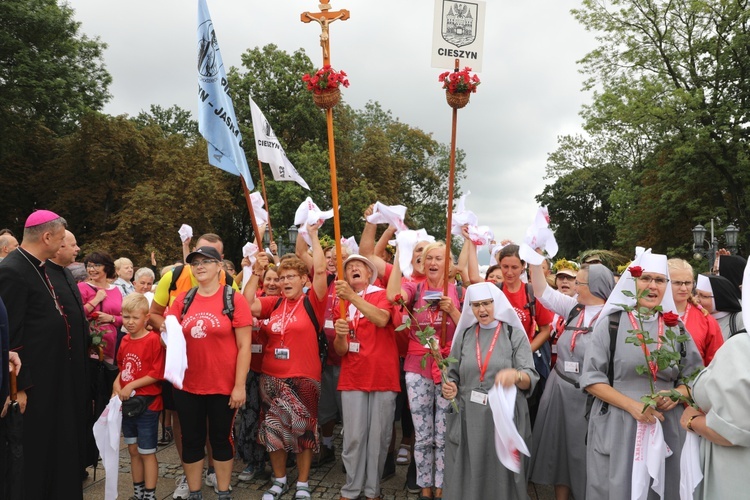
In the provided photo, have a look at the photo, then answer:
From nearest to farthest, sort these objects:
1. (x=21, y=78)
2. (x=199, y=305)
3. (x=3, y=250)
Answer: (x=199, y=305) < (x=3, y=250) < (x=21, y=78)

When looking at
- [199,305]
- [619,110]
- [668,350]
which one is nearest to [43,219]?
[199,305]

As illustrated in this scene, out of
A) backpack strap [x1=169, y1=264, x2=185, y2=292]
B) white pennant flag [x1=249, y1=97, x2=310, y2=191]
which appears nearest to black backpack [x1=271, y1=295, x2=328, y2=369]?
backpack strap [x1=169, y1=264, x2=185, y2=292]

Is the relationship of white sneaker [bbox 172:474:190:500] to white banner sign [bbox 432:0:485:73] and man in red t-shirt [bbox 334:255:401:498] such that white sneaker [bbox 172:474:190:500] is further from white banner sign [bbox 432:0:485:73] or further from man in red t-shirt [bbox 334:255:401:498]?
white banner sign [bbox 432:0:485:73]

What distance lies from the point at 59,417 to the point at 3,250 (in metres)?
2.98

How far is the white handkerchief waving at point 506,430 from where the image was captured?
152 inches

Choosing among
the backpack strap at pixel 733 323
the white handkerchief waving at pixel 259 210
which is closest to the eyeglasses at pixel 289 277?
the white handkerchief waving at pixel 259 210

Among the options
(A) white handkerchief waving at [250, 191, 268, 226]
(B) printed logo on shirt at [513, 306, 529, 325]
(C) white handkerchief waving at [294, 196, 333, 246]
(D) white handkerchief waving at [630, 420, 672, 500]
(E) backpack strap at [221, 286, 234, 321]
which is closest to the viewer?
(D) white handkerchief waving at [630, 420, 672, 500]

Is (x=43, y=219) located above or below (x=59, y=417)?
above

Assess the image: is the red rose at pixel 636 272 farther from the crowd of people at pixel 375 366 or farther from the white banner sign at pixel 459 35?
the white banner sign at pixel 459 35

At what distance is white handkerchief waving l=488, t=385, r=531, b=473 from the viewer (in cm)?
386

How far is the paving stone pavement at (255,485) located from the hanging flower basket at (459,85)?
139 inches

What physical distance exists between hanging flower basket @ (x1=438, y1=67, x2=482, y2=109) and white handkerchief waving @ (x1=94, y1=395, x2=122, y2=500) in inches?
148

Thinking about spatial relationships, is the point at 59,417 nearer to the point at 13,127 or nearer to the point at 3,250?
the point at 3,250

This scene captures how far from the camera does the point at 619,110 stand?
22500 millimetres
